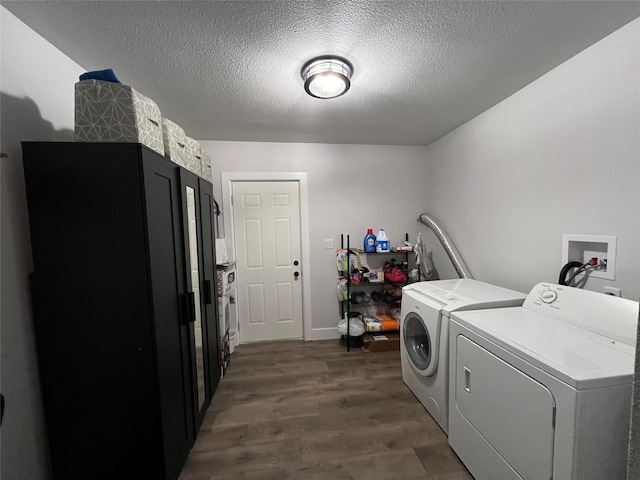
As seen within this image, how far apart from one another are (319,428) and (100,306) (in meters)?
1.51

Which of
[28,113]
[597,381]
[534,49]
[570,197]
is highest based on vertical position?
[534,49]

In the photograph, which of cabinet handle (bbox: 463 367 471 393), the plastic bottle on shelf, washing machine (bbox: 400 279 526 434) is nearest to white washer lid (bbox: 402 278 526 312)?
washing machine (bbox: 400 279 526 434)

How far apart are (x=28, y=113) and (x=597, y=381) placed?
2.56 metres

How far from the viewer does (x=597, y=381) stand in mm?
775

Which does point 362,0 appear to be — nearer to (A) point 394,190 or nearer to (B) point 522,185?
(B) point 522,185

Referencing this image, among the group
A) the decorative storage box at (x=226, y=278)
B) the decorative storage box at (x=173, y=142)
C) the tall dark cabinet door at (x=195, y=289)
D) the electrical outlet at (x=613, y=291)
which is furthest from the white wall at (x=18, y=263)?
the electrical outlet at (x=613, y=291)

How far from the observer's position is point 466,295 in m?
1.62

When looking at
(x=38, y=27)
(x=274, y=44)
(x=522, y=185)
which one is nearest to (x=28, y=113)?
(x=38, y=27)

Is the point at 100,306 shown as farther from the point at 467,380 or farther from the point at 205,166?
the point at 467,380

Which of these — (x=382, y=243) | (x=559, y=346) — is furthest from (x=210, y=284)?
(x=559, y=346)

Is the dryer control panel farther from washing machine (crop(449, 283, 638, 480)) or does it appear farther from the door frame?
the door frame

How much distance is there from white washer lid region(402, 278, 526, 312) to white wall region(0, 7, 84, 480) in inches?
84.9

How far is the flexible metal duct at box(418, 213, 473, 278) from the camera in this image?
2.24 metres

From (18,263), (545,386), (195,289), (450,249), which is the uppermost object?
(18,263)
